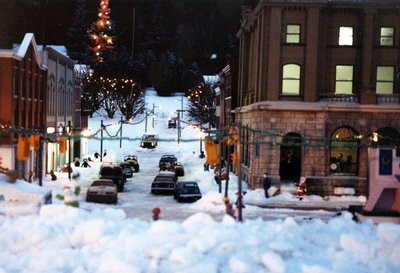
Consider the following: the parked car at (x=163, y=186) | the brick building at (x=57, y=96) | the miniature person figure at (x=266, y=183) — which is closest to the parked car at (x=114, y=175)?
the parked car at (x=163, y=186)

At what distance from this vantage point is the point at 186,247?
46.8 feet

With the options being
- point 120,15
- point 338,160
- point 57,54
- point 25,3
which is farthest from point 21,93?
point 120,15

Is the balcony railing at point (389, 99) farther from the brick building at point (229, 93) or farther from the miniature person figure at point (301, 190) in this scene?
the brick building at point (229, 93)

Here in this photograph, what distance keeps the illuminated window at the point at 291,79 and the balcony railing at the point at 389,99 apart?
17.4ft

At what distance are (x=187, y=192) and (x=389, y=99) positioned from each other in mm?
14784

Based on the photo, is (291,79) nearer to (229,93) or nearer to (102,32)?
(229,93)

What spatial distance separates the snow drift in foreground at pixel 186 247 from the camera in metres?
13.9

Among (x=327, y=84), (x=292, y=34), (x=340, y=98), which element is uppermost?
(x=292, y=34)

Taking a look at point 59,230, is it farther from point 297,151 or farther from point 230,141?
point 297,151

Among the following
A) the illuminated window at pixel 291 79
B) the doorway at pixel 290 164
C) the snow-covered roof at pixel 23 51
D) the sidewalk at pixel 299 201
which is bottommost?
the sidewalk at pixel 299 201

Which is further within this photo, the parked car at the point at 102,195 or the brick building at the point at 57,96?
the brick building at the point at 57,96

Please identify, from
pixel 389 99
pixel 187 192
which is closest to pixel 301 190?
pixel 187 192

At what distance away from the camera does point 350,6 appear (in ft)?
106

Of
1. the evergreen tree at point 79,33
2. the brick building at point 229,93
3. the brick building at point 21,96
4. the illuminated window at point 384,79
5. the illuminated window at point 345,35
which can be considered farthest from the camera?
the evergreen tree at point 79,33
